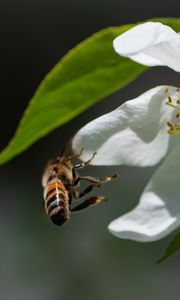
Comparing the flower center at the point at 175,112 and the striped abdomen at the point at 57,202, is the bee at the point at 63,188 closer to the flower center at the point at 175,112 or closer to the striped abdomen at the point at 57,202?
the striped abdomen at the point at 57,202

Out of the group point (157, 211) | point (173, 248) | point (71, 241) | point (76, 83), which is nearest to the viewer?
point (173, 248)

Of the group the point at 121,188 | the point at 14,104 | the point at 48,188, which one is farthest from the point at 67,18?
the point at 48,188

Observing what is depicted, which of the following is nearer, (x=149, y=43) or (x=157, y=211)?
(x=149, y=43)

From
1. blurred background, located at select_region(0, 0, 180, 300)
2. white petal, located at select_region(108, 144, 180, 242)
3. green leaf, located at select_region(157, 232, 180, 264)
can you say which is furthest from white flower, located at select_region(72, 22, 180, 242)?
blurred background, located at select_region(0, 0, 180, 300)

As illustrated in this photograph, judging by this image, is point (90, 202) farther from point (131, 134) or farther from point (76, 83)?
point (76, 83)

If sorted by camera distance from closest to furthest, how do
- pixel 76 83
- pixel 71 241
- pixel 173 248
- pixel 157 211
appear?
pixel 173 248, pixel 76 83, pixel 157 211, pixel 71 241

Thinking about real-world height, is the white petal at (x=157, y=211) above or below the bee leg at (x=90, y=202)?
below

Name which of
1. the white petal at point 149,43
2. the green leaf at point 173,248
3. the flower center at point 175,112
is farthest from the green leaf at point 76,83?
the green leaf at point 173,248

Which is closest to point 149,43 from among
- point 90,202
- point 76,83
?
point 76,83
